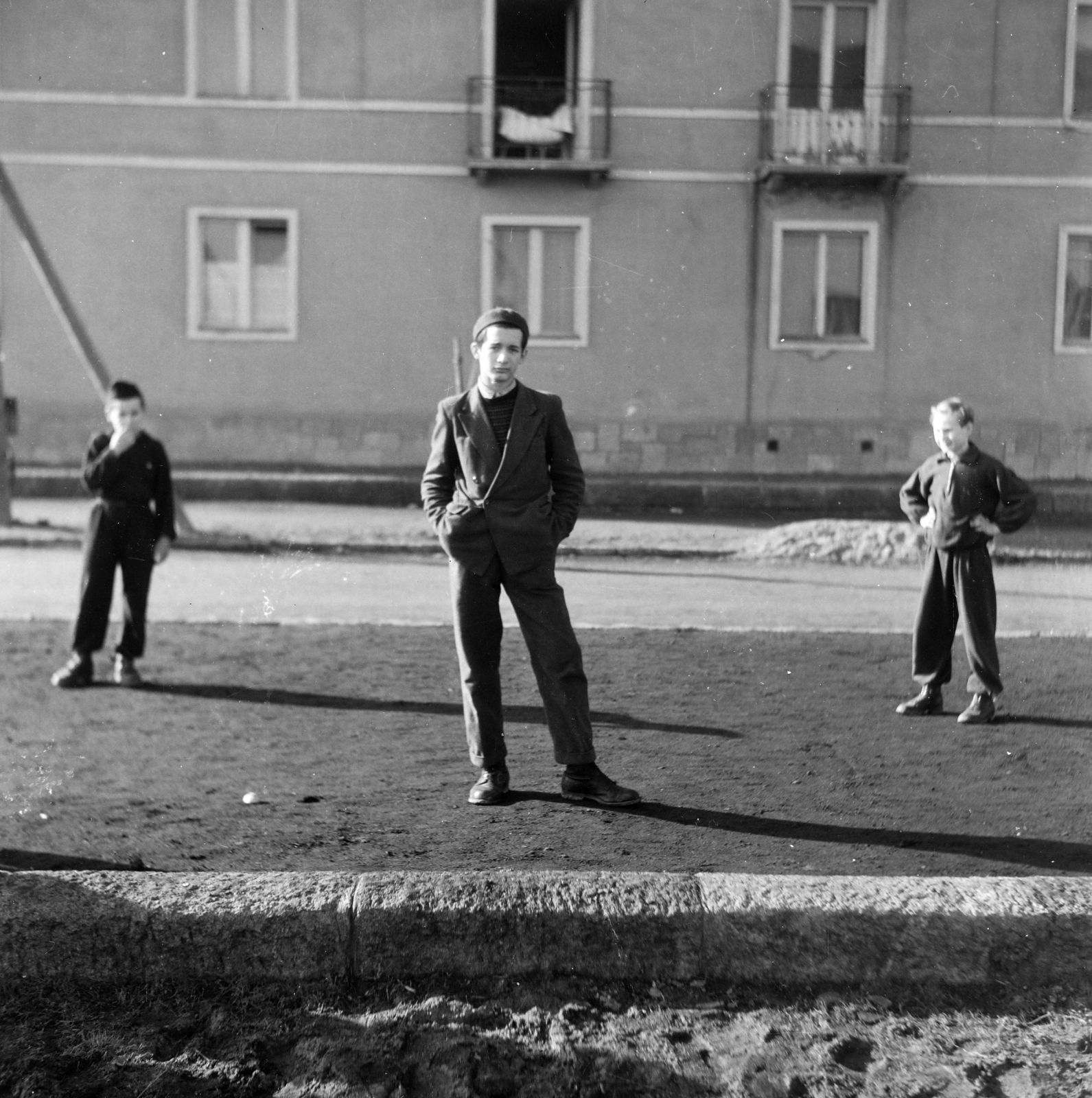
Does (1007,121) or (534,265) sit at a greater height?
(534,265)

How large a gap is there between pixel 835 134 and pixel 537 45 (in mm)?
1855

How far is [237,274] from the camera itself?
11773 mm

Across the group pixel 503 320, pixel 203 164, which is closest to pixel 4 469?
pixel 203 164

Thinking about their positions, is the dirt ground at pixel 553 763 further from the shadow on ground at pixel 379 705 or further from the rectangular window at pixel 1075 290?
the rectangular window at pixel 1075 290

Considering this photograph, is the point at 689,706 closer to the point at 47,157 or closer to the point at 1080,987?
the point at 1080,987

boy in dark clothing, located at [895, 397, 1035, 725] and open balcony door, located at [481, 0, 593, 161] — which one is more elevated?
open balcony door, located at [481, 0, 593, 161]

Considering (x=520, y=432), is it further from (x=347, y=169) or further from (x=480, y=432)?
(x=347, y=169)

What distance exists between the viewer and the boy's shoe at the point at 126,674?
596cm

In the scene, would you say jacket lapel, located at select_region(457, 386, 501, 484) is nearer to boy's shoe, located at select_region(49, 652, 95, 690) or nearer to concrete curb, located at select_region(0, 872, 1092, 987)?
concrete curb, located at select_region(0, 872, 1092, 987)

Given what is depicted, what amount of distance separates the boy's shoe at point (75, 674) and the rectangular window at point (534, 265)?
12.6 feet

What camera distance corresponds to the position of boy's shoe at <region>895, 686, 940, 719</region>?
5.23m

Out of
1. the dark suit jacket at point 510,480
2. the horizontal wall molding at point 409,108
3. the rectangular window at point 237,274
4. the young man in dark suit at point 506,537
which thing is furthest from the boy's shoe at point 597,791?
the rectangular window at point 237,274

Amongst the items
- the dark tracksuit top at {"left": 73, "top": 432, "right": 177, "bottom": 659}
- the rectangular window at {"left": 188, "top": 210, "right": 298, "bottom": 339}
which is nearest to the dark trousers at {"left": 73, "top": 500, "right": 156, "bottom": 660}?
the dark tracksuit top at {"left": 73, "top": 432, "right": 177, "bottom": 659}

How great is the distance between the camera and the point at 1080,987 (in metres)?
2.88
